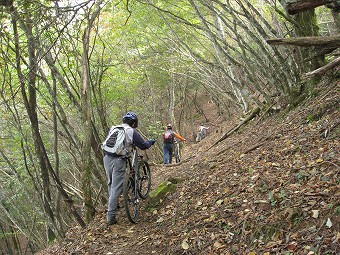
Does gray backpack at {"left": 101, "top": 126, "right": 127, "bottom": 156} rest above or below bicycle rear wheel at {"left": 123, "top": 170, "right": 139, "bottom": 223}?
above

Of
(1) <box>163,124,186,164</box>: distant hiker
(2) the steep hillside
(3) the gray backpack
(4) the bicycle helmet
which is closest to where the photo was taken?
(2) the steep hillside

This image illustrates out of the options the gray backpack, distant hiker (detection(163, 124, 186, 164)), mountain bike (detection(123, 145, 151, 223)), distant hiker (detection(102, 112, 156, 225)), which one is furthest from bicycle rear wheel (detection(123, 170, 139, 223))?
distant hiker (detection(163, 124, 186, 164))

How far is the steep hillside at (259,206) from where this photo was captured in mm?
3227

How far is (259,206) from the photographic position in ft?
12.9

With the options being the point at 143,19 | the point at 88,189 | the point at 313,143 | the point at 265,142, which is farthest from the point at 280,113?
the point at 143,19

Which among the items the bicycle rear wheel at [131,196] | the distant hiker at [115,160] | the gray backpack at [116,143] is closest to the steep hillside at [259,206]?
the bicycle rear wheel at [131,196]

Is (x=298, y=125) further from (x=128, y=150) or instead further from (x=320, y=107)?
(x=128, y=150)

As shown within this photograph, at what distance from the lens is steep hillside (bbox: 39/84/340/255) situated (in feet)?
10.6

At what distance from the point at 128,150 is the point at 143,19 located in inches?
302

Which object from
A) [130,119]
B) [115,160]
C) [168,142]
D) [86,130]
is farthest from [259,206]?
[168,142]

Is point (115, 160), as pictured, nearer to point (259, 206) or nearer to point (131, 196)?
point (131, 196)

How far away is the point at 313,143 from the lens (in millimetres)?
4910

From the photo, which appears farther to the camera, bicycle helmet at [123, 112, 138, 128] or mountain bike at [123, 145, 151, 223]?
bicycle helmet at [123, 112, 138, 128]

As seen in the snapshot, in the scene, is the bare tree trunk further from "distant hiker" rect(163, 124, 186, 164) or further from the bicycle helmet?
"distant hiker" rect(163, 124, 186, 164)
